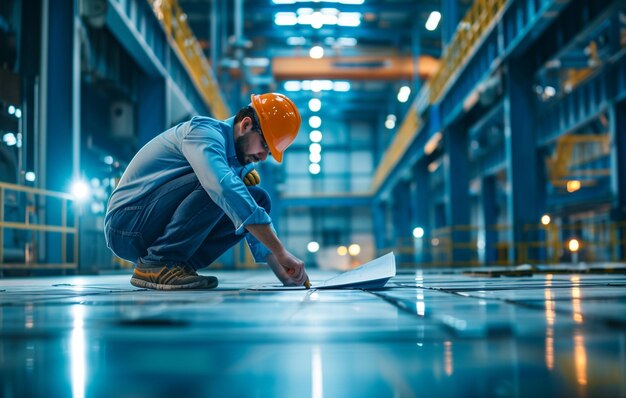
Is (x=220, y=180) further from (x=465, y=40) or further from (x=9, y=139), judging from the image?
(x=465, y=40)

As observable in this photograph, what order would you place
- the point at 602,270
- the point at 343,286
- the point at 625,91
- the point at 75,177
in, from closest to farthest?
the point at 343,286 < the point at 602,270 < the point at 75,177 < the point at 625,91

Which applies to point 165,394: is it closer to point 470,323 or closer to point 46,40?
point 470,323

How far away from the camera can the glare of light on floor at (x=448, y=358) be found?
1058 mm

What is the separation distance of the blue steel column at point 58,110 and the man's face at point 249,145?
5.90 meters

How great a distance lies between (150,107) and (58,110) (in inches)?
177

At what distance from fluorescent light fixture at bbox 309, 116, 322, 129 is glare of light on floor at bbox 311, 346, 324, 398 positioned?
38.5m

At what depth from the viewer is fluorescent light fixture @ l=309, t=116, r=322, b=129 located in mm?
39500

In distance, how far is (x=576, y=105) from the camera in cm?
1745

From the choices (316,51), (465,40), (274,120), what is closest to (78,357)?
(274,120)

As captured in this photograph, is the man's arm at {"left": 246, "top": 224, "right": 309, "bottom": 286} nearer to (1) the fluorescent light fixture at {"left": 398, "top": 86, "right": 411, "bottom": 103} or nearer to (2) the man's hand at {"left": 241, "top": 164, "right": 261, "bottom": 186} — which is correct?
(2) the man's hand at {"left": 241, "top": 164, "right": 261, "bottom": 186}

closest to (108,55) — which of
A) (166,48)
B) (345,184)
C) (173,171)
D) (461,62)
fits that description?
(166,48)

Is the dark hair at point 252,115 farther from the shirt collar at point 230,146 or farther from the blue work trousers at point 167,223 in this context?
the blue work trousers at point 167,223

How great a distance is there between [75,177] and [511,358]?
27.9 ft

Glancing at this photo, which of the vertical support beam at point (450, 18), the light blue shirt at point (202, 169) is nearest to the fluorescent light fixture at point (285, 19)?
the vertical support beam at point (450, 18)
